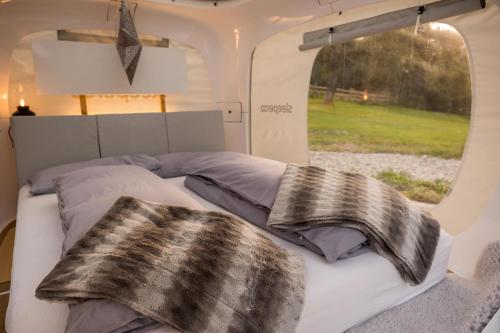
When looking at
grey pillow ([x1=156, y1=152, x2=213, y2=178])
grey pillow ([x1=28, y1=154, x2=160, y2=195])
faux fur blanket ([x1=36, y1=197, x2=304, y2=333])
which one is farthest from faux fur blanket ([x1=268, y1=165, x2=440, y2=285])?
grey pillow ([x1=28, y1=154, x2=160, y2=195])

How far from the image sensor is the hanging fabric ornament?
251cm

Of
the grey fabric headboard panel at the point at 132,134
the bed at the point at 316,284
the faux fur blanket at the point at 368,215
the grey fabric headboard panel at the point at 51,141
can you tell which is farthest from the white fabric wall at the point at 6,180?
the faux fur blanket at the point at 368,215

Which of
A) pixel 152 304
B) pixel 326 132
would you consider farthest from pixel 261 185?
pixel 326 132

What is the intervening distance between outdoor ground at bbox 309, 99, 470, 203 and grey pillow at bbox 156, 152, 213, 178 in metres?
1.33

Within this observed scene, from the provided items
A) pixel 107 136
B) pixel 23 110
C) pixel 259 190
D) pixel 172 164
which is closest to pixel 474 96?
pixel 259 190

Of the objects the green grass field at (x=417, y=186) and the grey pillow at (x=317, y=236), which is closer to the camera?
the grey pillow at (x=317, y=236)

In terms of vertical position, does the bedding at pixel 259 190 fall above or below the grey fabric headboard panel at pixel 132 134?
below

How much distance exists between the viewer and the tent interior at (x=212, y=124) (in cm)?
103

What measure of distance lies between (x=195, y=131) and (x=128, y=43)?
979 mm

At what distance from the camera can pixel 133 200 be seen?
130 cm

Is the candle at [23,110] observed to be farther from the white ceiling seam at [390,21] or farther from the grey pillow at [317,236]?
the white ceiling seam at [390,21]

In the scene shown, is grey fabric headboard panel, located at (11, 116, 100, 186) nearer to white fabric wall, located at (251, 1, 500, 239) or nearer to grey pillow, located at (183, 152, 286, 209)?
grey pillow, located at (183, 152, 286, 209)

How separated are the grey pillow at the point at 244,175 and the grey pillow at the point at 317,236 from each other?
0.05 m

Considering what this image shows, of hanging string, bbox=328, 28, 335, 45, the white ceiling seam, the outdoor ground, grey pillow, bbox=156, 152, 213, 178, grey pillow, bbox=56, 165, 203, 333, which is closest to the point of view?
grey pillow, bbox=56, 165, 203, 333
